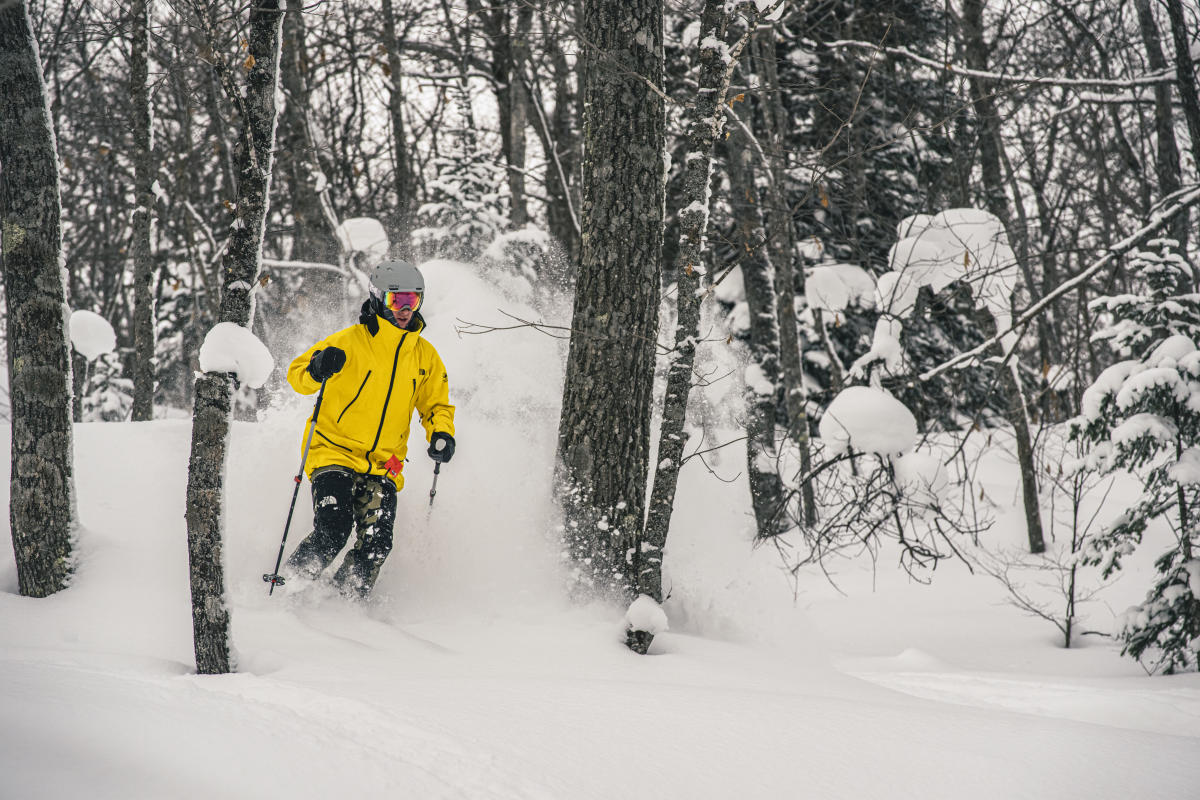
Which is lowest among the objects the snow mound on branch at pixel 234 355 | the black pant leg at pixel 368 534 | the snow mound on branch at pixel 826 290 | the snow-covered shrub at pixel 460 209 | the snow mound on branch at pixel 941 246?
the black pant leg at pixel 368 534

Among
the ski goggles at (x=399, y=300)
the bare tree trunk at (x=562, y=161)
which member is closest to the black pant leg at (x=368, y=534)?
the ski goggles at (x=399, y=300)

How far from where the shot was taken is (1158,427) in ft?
15.2

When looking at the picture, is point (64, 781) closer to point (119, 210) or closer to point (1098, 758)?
point (1098, 758)

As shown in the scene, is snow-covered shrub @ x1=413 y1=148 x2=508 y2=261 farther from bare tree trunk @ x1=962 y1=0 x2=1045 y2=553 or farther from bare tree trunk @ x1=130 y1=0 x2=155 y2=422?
bare tree trunk @ x1=962 y1=0 x2=1045 y2=553

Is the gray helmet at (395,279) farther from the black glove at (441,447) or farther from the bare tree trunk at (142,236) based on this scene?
the bare tree trunk at (142,236)

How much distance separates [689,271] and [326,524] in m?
2.44

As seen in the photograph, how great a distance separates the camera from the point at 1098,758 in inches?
89.9

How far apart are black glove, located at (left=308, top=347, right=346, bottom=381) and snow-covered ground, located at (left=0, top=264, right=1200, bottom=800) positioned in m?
1.00

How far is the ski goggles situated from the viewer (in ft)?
14.2

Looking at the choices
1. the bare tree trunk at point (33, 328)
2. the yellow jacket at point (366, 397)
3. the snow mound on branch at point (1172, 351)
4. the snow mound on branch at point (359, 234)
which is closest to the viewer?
the bare tree trunk at point (33, 328)

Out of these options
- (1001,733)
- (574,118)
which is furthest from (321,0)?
(574,118)

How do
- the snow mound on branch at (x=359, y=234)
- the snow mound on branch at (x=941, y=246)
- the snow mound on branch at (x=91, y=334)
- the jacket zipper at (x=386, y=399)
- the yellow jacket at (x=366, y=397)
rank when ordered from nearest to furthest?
1. the yellow jacket at (x=366, y=397)
2. the jacket zipper at (x=386, y=399)
3. the snow mound on branch at (x=941, y=246)
4. the snow mound on branch at (x=91, y=334)
5. the snow mound on branch at (x=359, y=234)

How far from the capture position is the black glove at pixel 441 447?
14.3ft

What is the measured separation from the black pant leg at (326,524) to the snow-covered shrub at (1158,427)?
4751 mm
